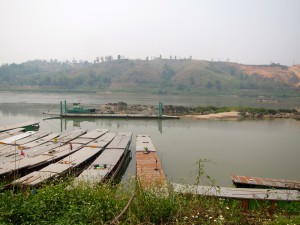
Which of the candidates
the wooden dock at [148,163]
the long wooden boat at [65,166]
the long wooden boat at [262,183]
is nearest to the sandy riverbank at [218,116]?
A: the wooden dock at [148,163]

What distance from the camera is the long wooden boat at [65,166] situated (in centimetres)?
795

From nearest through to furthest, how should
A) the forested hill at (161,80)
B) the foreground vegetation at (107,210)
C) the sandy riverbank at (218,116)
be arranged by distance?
the foreground vegetation at (107,210) < the sandy riverbank at (218,116) < the forested hill at (161,80)

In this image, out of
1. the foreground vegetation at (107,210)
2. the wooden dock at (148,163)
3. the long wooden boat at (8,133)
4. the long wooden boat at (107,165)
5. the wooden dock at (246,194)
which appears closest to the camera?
the foreground vegetation at (107,210)

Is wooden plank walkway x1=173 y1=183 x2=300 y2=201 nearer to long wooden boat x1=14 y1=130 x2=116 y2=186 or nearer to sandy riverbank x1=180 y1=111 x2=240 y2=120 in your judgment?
long wooden boat x1=14 y1=130 x2=116 y2=186

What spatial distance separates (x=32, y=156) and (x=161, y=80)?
266ft

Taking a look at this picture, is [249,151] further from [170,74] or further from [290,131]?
[170,74]

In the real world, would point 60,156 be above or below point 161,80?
below

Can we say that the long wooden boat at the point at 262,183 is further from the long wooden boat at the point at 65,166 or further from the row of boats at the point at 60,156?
the long wooden boat at the point at 65,166

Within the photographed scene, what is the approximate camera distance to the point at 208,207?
4.94 meters

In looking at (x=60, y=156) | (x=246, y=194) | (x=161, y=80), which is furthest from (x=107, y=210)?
(x=161, y=80)

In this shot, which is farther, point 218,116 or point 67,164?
point 218,116

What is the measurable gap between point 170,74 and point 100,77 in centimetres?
2440

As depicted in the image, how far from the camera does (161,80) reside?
91.1 m

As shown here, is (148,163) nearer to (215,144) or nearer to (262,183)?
(262,183)
